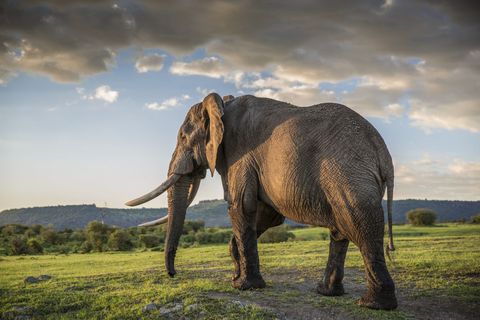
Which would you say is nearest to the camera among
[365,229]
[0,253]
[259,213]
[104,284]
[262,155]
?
[365,229]

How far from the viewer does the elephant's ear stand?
1041 centimetres

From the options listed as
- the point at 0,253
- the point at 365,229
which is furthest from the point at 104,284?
the point at 0,253

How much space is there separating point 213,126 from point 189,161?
1289 mm

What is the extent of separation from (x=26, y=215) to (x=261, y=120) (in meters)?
108

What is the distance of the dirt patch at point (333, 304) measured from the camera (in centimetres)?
812

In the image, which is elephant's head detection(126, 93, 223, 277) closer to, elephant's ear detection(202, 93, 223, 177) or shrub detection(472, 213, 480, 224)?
elephant's ear detection(202, 93, 223, 177)

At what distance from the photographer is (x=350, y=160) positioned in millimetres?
8273

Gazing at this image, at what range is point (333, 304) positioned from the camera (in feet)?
28.8

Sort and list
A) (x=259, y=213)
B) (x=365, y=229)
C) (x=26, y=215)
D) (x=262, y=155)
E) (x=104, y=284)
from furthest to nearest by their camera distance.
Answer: (x=26, y=215) → (x=104, y=284) → (x=259, y=213) → (x=262, y=155) → (x=365, y=229)

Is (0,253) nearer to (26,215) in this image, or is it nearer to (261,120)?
(261,120)

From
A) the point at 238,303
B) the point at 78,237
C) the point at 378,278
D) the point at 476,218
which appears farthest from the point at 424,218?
the point at 238,303

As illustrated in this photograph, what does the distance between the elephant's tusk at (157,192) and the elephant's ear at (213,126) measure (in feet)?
3.70

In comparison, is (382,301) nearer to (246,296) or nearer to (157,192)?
(246,296)

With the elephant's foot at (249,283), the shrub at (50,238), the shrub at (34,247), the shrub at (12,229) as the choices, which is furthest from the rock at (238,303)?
the shrub at (12,229)
